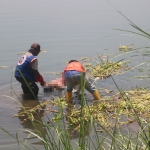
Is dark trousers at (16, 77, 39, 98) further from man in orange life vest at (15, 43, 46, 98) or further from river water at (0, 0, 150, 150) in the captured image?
river water at (0, 0, 150, 150)

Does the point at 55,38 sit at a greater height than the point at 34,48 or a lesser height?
lesser

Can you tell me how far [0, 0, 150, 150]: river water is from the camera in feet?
30.6

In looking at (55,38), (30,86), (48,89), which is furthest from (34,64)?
(55,38)

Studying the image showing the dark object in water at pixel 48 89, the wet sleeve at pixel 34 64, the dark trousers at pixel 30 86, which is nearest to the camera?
the wet sleeve at pixel 34 64

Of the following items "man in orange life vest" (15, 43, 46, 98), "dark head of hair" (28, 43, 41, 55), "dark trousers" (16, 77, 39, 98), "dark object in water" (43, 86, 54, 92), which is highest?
"dark head of hair" (28, 43, 41, 55)

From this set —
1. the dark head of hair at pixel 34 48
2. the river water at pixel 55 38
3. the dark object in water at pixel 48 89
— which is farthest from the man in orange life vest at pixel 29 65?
the river water at pixel 55 38

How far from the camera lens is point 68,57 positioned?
13422mm

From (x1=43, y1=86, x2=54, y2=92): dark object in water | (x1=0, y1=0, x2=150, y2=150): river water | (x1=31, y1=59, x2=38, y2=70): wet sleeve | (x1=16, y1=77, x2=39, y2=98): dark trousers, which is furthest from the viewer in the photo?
(x1=0, y1=0, x2=150, y2=150): river water

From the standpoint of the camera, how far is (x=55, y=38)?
16.7 m

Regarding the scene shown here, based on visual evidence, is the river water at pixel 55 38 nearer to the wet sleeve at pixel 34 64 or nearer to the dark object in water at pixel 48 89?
the dark object in water at pixel 48 89

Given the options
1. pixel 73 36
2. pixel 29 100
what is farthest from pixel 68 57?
pixel 29 100

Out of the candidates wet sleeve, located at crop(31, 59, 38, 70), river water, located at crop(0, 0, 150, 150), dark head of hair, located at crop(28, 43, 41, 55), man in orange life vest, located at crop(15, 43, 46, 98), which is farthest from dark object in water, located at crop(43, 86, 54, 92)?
dark head of hair, located at crop(28, 43, 41, 55)

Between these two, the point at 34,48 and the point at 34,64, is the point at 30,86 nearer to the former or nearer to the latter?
the point at 34,64

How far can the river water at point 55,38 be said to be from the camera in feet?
30.6
